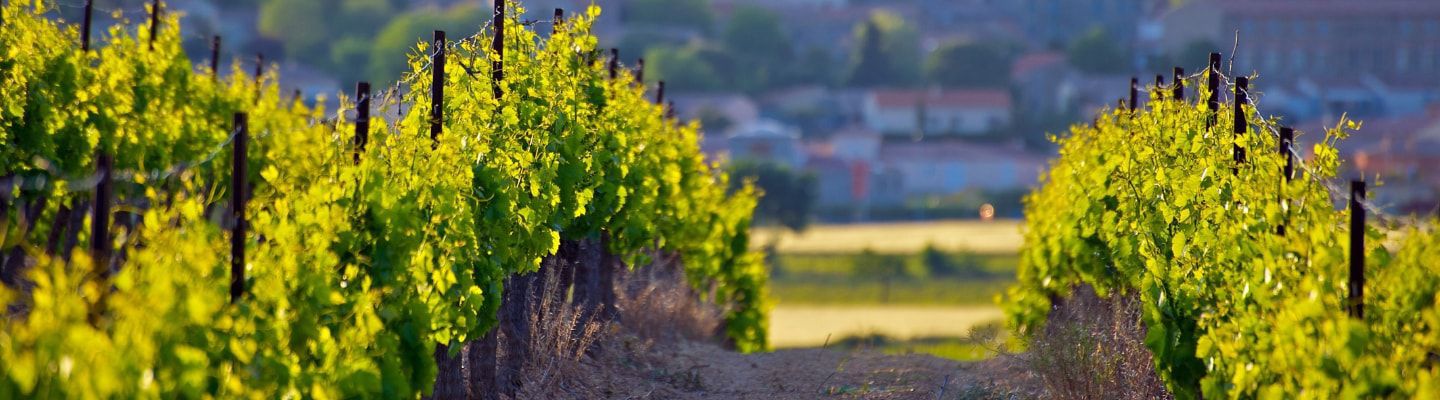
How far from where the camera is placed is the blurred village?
9781 cm

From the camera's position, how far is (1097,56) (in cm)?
12988

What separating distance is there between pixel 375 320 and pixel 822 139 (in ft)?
368

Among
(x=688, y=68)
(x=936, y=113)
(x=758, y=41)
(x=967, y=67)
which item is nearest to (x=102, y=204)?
(x=936, y=113)

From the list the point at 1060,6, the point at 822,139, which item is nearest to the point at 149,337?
the point at 822,139

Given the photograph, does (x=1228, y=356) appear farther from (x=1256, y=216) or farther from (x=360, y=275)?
(x=360, y=275)

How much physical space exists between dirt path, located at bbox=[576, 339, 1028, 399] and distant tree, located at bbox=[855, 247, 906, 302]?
42906 mm

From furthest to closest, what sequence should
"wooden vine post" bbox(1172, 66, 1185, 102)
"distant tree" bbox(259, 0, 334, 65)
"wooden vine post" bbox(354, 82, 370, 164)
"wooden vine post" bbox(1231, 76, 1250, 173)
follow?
"distant tree" bbox(259, 0, 334, 65) < "wooden vine post" bbox(1172, 66, 1185, 102) < "wooden vine post" bbox(1231, 76, 1250, 173) < "wooden vine post" bbox(354, 82, 370, 164)

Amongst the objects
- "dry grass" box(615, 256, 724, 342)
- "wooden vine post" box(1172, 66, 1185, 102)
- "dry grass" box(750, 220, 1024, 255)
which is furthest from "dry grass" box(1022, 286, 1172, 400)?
"dry grass" box(750, 220, 1024, 255)

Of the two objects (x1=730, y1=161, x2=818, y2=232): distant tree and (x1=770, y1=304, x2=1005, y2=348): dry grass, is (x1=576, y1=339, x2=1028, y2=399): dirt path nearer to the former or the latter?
(x1=770, y1=304, x2=1005, y2=348): dry grass

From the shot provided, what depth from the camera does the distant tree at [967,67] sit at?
433ft

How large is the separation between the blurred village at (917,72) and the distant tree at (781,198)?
1256 cm

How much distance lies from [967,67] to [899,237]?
61212 millimetres

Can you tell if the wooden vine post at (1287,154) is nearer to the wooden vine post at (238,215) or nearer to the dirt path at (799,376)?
the dirt path at (799,376)

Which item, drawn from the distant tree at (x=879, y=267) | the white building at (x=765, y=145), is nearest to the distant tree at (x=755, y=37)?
the white building at (x=765, y=145)
